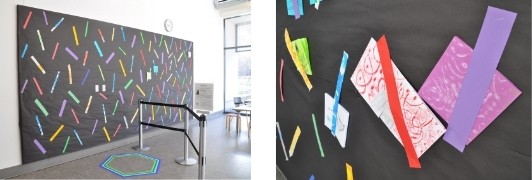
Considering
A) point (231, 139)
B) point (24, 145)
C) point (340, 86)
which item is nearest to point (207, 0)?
point (231, 139)

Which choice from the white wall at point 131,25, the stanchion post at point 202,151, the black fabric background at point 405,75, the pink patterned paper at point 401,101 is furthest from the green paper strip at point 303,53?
the white wall at point 131,25

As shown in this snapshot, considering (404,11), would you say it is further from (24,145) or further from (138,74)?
(138,74)

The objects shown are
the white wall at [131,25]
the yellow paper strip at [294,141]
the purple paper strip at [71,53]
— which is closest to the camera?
the yellow paper strip at [294,141]

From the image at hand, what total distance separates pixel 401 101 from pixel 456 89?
3.7 inches

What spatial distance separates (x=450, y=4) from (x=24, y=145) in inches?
161

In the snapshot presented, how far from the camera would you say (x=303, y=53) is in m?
0.88

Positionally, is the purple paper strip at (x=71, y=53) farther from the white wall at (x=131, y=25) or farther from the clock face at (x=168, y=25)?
the clock face at (x=168, y=25)

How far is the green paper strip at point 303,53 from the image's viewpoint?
2.77 ft

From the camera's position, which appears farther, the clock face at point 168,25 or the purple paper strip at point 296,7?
the clock face at point 168,25

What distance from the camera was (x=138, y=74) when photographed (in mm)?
4422

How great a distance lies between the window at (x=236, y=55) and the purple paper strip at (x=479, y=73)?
6776 millimetres

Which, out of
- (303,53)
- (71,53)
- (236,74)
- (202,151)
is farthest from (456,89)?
(236,74)

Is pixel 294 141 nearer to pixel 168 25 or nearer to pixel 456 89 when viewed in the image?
pixel 456 89

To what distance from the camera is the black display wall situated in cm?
301
